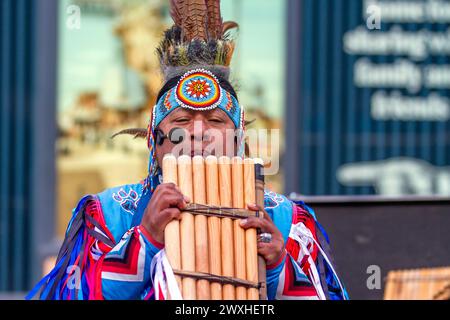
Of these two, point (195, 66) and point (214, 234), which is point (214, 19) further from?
point (214, 234)

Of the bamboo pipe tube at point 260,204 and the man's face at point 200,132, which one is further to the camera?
the man's face at point 200,132

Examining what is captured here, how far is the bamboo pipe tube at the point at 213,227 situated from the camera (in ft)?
8.77

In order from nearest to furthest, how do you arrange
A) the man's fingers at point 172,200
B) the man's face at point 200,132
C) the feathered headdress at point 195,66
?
the man's fingers at point 172,200 < the man's face at point 200,132 < the feathered headdress at point 195,66

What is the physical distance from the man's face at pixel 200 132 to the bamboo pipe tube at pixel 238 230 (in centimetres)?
19

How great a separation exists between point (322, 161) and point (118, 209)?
186 inches

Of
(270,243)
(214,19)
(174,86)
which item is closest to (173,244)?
(270,243)

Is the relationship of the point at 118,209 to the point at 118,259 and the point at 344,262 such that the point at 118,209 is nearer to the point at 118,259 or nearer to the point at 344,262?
the point at 118,259

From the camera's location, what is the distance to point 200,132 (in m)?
2.96

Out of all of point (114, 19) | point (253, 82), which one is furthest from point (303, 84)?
point (114, 19)

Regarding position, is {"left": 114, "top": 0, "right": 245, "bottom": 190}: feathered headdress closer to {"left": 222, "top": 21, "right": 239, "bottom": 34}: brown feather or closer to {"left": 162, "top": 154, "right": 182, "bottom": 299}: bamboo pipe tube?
{"left": 222, "top": 21, "right": 239, "bottom": 34}: brown feather

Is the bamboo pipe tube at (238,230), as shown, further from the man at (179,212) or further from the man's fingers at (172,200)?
the man's fingers at (172,200)

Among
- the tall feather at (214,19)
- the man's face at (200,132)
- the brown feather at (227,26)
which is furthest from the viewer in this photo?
the brown feather at (227,26)

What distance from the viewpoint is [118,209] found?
3.13 meters

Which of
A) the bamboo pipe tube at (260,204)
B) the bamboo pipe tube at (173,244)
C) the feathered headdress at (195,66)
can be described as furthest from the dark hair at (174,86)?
the bamboo pipe tube at (173,244)
